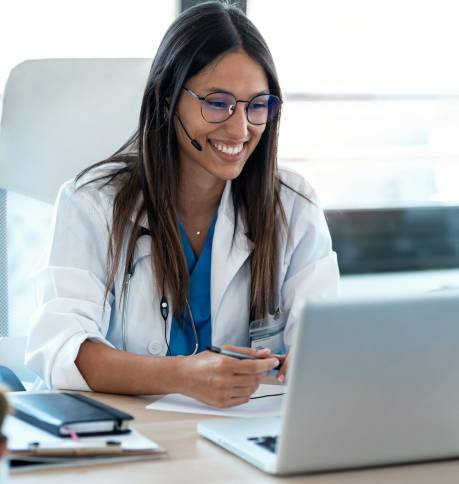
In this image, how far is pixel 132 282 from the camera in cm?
180

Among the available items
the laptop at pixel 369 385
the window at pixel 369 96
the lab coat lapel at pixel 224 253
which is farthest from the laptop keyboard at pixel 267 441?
the window at pixel 369 96

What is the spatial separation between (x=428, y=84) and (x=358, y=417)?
325 cm

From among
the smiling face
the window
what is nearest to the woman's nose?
the smiling face

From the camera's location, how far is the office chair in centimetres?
196

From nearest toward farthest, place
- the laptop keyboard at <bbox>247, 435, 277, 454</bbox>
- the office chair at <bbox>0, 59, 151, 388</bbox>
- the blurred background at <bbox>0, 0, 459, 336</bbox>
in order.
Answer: the laptop keyboard at <bbox>247, 435, 277, 454</bbox>, the office chair at <bbox>0, 59, 151, 388</bbox>, the blurred background at <bbox>0, 0, 459, 336</bbox>

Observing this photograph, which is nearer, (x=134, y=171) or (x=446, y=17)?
(x=134, y=171)

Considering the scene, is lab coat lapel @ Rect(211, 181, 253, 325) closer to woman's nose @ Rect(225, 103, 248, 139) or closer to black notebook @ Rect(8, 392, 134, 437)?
woman's nose @ Rect(225, 103, 248, 139)

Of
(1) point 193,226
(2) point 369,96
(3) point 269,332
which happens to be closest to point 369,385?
(3) point 269,332

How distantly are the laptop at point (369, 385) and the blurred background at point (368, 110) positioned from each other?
2386 millimetres

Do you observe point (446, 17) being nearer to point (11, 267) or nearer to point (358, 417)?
point (11, 267)

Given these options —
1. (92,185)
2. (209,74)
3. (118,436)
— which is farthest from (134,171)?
(118,436)

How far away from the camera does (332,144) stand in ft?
13.7

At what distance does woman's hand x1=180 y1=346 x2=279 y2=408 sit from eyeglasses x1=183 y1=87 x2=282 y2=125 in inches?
20.2

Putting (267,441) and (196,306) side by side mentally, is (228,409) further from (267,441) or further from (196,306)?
(196,306)
